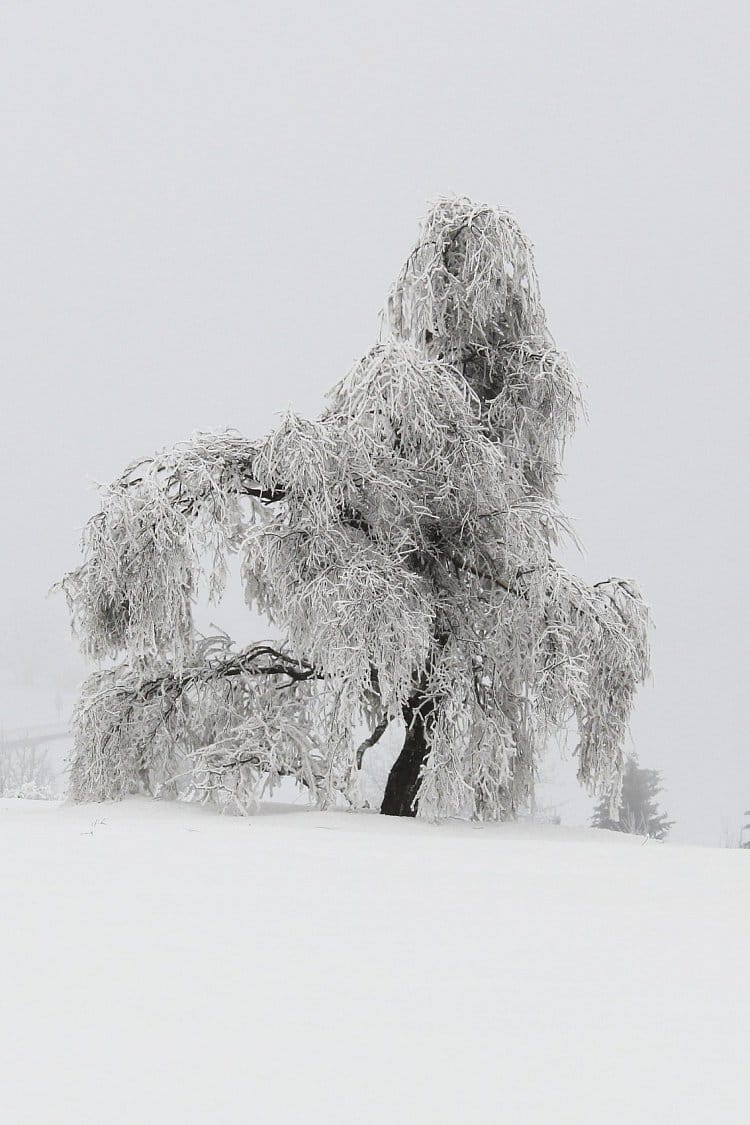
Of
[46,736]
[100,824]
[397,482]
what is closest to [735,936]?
[100,824]

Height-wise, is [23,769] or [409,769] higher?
[409,769]

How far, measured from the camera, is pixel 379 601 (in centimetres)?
767

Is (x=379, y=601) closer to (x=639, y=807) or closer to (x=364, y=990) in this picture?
(x=364, y=990)

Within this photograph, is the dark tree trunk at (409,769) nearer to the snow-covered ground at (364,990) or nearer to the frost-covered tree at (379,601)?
the frost-covered tree at (379,601)

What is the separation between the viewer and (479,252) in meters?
9.38

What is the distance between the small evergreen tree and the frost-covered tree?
1262 cm

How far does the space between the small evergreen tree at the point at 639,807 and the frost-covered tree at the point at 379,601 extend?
41.4 feet

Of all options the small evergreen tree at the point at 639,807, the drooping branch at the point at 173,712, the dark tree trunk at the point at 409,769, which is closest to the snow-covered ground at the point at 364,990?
the dark tree trunk at the point at 409,769

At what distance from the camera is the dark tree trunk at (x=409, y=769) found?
Answer: 29.6ft

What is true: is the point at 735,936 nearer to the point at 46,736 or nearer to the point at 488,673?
the point at 488,673

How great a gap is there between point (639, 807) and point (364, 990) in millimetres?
19839

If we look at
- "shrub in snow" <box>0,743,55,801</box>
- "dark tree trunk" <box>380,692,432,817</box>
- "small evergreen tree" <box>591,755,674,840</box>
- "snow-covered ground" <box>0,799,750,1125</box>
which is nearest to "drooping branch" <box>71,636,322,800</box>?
"dark tree trunk" <box>380,692,432,817</box>

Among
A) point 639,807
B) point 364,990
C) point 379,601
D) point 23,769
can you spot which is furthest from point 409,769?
point 23,769

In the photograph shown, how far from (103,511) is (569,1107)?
670 cm
